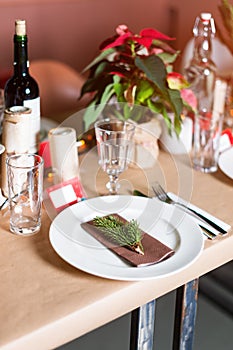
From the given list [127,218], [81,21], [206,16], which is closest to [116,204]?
[127,218]

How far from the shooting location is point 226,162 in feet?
4.90

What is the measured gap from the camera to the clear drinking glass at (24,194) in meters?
1.15

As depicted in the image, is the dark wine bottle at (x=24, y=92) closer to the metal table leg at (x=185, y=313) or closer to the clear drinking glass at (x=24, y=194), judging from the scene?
the clear drinking glass at (x=24, y=194)

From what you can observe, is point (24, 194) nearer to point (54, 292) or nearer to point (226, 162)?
point (54, 292)

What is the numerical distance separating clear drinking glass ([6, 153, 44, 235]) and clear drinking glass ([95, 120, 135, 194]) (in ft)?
0.60

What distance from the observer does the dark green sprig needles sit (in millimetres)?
1091

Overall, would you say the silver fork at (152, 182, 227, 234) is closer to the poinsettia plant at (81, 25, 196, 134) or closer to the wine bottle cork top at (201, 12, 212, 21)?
the poinsettia plant at (81, 25, 196, 134)

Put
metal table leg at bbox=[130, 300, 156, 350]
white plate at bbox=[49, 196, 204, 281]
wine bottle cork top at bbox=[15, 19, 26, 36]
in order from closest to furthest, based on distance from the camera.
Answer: white plate at bbox=[49, 196, 204, 281] < metal table leg at bbox=[130, 300, 156, 350] < wine bottle cork top at bbox=[15, 19, 26, 36]

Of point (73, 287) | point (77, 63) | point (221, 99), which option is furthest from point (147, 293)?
point (77, 63)

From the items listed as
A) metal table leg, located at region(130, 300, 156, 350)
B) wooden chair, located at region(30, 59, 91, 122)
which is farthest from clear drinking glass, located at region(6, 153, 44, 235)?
wooden chair, located at region(30, 59, 91, 122)

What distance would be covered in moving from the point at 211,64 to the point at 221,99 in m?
0.12

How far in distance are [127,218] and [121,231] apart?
79mm

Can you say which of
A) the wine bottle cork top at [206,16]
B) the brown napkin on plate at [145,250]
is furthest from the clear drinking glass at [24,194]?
the wine bottle cork top at [206,16]

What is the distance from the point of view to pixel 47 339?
909 mm
